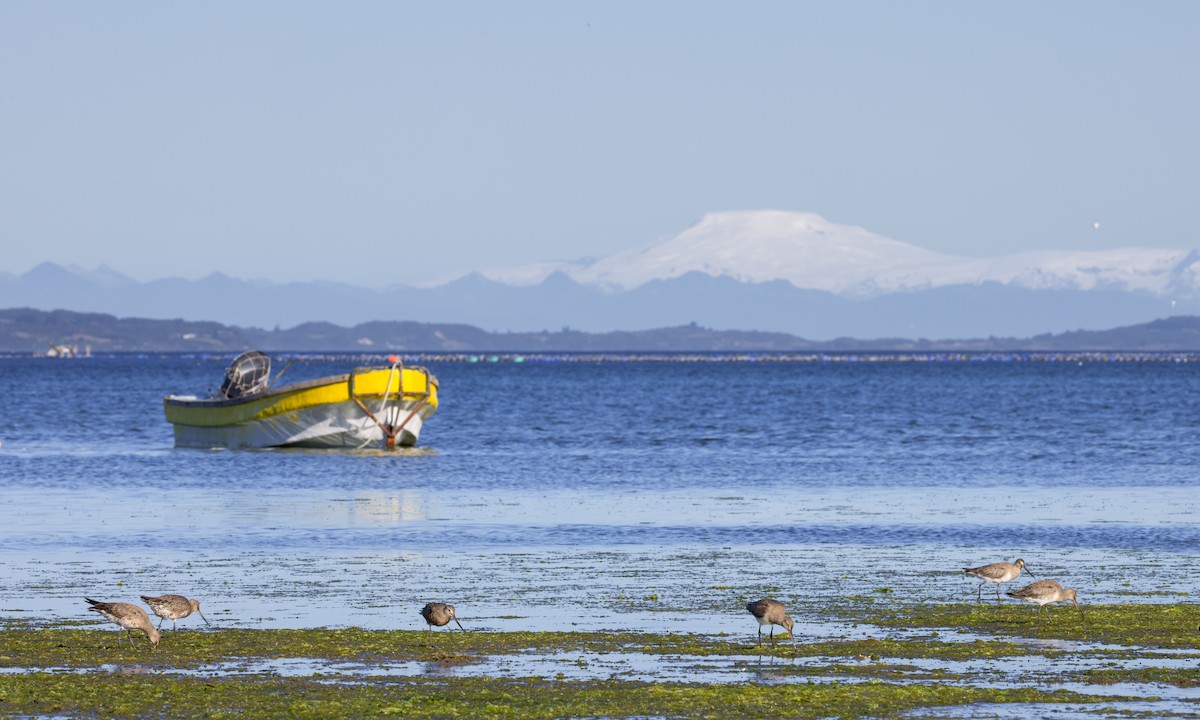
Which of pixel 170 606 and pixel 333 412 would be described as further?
pixel 333 412

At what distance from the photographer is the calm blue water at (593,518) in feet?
68.7

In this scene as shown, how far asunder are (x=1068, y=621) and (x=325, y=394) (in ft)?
121

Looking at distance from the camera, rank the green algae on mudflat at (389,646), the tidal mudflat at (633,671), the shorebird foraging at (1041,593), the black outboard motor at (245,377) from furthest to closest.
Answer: the black outboard motor at (245,377) < the shorebird foraging at (1041,593) < the green algae on mudflat at (389,646) < the tidal mudflat at (633,671)

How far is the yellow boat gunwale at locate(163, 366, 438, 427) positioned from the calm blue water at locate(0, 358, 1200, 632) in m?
1.54

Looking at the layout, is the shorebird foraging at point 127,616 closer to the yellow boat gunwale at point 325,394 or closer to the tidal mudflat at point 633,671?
the tidal mudflat at point 633,671

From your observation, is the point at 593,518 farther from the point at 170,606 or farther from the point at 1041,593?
the point at 170,606

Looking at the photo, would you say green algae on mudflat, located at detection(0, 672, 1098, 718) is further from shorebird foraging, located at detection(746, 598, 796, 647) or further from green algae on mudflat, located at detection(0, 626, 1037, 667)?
shorebird foraging, located at detection(746, 598, 796, 647)

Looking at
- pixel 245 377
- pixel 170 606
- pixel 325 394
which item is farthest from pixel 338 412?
pixel 170 606

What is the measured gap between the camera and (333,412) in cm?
5244

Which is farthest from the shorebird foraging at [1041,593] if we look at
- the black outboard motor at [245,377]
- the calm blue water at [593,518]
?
the black outboard motor at [245,377]

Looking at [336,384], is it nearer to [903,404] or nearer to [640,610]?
[640,610]

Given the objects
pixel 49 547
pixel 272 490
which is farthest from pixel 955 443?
pixel 49 547

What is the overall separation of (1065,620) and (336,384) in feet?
121

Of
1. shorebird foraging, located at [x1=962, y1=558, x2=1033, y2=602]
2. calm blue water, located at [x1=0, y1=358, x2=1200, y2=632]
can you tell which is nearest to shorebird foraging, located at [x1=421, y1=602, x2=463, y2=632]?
calm blue water, located at [x1=0, y1=358, x2=1200, y2=632]
